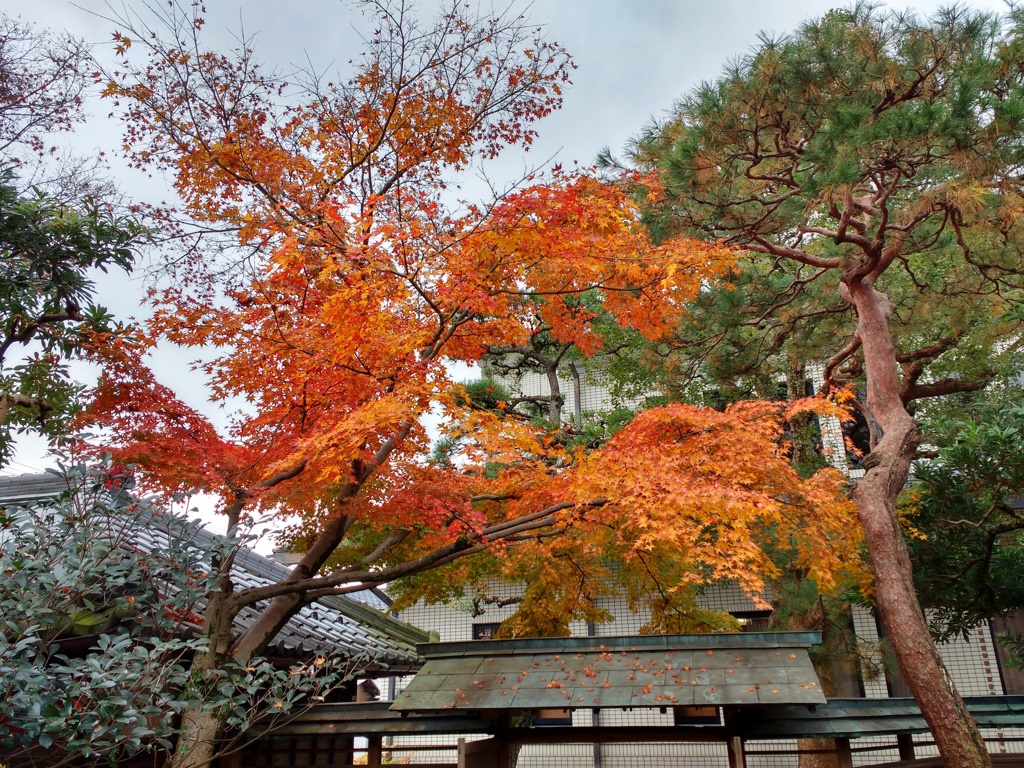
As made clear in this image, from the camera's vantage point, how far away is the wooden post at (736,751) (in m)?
6.64

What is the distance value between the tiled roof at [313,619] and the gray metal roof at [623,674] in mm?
883

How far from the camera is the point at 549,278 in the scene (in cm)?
820

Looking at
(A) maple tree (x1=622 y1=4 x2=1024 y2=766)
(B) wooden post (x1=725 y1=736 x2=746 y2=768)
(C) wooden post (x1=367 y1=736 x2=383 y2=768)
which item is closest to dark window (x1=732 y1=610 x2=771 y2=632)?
(A) maple tree (x1=622 y1=4 x2=1024 y2=766)

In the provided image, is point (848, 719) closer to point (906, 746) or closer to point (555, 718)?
point (906, 746)

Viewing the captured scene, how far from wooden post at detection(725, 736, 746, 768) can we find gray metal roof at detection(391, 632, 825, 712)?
642mm

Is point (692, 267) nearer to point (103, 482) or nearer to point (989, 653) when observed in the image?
point (103, 482)

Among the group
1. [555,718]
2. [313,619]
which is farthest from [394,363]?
[555,718]

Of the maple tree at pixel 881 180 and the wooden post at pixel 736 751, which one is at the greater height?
the maple tree at pixel 881 180

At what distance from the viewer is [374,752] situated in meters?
7.45

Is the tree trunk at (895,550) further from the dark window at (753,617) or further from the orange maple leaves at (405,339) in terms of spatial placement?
the dark window at (753,617)

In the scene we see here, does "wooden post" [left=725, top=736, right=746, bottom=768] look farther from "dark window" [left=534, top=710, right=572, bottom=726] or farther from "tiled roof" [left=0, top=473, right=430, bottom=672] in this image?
"dark window" [left=534, top=710, right=572, bottom=726]

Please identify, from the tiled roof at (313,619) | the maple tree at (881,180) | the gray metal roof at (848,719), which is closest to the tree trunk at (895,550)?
the maple tree at (881,180)

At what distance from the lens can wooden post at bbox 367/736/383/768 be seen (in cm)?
742

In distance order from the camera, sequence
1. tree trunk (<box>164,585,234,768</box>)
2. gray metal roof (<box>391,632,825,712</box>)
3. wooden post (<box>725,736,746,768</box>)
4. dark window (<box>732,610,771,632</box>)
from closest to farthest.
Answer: tree trunk (<box>164,585,234,768</box>)
gray metal roof (<box>391,632,825,712</box>)
wooden post (<box>725,736,746,768</box>)
dark window (<box>732,610,771,632</box>)
